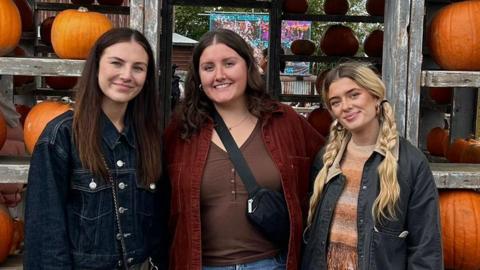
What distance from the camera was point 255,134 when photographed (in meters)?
2.97

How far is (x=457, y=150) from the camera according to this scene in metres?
5.01

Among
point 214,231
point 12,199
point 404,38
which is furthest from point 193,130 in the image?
point 12,199

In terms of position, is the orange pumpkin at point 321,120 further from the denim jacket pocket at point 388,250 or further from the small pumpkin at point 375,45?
the denim jacket pocket at point 388,250

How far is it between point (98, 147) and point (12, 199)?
2526 millimetres

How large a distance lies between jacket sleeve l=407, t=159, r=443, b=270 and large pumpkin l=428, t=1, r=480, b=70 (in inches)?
40.1

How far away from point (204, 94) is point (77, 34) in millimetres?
845

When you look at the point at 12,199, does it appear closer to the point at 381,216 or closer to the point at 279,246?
the point at 279,246

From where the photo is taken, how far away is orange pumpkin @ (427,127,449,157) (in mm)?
6344

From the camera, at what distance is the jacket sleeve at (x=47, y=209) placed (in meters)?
2.55

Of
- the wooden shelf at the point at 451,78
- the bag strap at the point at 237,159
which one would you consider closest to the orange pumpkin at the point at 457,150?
the wooden shelf at the point at 451,78

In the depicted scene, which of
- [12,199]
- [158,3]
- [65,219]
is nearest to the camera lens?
[65,219]

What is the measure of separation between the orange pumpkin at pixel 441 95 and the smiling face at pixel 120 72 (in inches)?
158

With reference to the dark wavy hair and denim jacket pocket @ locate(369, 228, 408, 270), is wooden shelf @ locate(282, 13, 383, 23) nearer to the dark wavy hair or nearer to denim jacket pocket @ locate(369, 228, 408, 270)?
the dark wavy hair

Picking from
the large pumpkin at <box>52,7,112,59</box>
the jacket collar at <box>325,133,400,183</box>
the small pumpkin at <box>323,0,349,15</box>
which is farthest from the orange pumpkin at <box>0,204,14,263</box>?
the small pumpkin at <box>323,0,349,15</box>
